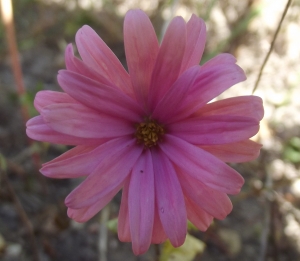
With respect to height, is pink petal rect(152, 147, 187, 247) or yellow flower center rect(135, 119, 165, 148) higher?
yellow flower center rect(135, 119, 165, 148)

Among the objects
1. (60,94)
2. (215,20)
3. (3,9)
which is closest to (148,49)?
(60,94)

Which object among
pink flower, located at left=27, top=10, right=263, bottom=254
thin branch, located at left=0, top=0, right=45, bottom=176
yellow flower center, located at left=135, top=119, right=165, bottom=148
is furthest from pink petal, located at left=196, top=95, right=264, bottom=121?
thin branch, located at left=0, top=0, right=45, bottom=176

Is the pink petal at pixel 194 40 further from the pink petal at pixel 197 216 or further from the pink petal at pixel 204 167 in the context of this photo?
the pink petal at pixel 197 216

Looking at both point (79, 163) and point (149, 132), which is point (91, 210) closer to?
point (79, 163)

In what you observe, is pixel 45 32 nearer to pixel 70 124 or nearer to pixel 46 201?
pixel 46 201

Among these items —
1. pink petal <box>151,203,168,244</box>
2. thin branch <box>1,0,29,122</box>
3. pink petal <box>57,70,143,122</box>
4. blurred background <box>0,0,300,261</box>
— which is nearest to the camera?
pink petal <box>57,70,143,122</box>

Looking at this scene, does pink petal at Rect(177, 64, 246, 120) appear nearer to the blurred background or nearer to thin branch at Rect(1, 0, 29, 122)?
the blurred background
